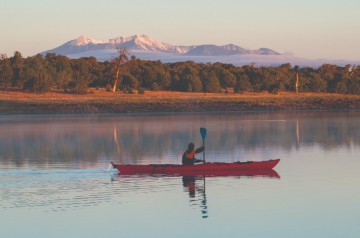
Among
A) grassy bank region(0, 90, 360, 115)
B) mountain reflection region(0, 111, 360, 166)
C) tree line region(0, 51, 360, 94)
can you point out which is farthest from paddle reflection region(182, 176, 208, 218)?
tree line region(0, 51, 360, 94)

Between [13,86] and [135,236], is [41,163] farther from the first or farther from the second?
[13,86]

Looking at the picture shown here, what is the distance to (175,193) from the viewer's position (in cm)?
2391

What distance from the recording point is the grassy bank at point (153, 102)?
8500 centimetres

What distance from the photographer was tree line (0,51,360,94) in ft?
323

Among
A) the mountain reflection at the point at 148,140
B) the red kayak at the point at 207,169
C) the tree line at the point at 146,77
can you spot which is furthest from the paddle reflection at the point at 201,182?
the tree line at the point at 146,77

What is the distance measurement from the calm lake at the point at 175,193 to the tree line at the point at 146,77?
5596cm

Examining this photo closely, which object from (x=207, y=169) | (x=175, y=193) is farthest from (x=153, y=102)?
(x=175, y=193)

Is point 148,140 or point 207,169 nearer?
point 207,169

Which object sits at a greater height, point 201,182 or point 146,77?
point 146,77

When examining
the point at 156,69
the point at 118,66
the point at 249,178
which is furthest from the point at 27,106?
the point at 249,178

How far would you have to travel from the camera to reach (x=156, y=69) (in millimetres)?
113125

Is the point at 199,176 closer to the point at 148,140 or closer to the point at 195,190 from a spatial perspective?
the point at 195,190

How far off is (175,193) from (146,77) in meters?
87.5

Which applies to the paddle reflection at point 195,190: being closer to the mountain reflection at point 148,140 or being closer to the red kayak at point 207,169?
the red kayak at point 207,169
